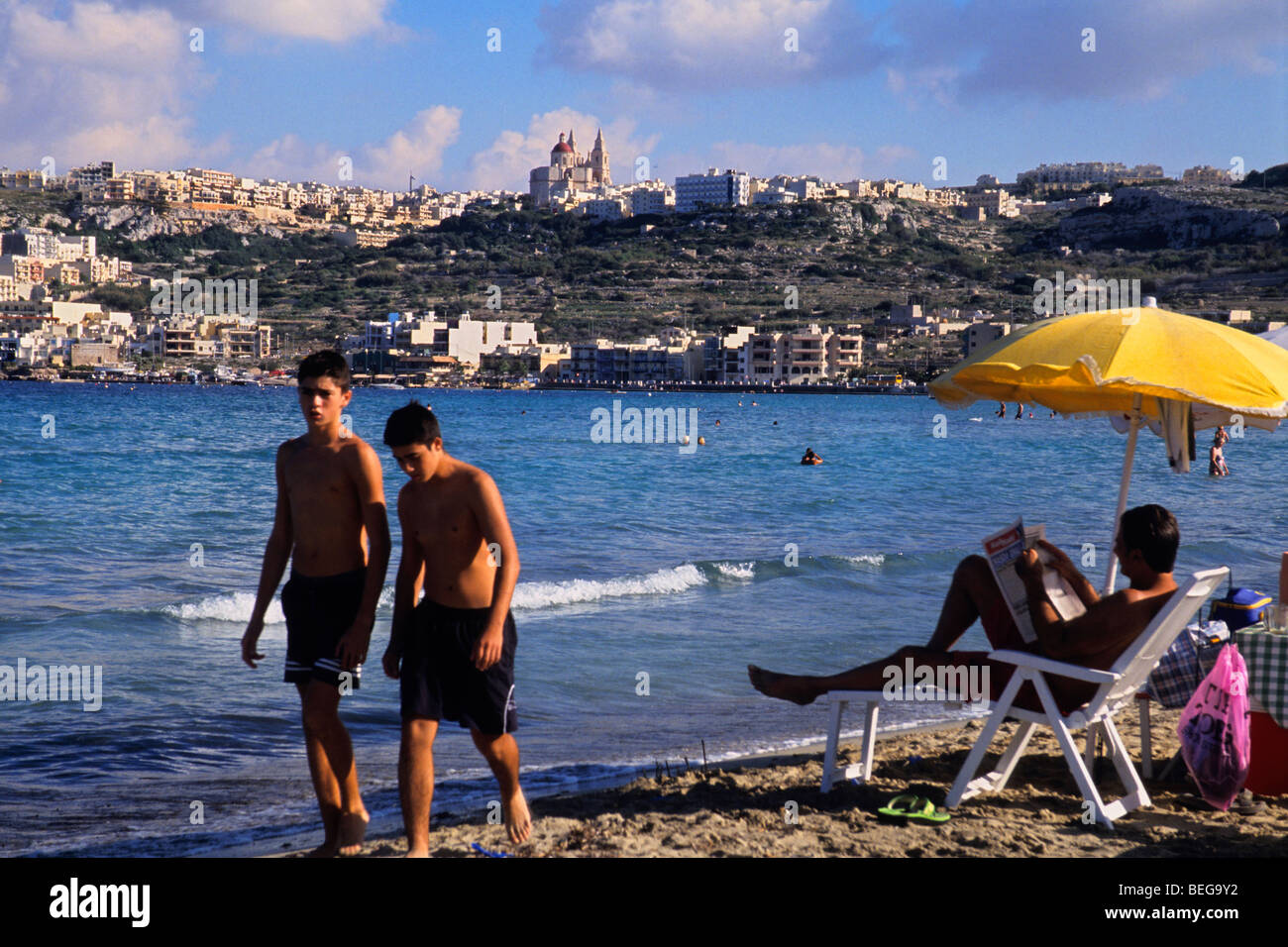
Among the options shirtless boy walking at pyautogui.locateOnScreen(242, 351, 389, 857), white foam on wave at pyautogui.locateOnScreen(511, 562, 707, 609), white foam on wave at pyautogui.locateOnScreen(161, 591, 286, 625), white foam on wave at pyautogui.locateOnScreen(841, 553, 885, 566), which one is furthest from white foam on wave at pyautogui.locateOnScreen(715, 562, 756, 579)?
shirtless boy walking at pyautogui.locateOnScreen(242, 351, 389, 857)

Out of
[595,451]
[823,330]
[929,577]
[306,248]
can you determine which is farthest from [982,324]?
[306,248]

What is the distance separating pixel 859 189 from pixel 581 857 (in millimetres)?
185447

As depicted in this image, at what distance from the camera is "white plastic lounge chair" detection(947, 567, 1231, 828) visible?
13.9 ft

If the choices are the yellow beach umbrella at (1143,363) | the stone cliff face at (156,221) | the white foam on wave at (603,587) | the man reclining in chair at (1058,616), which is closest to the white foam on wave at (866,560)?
the white foam on wave at (603,587)

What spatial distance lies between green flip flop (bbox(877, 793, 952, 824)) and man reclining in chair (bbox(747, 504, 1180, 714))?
1.49ft

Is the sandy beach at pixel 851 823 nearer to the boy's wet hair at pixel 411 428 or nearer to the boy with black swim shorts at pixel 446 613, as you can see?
the boy with black swim shorts at pixel 446 613

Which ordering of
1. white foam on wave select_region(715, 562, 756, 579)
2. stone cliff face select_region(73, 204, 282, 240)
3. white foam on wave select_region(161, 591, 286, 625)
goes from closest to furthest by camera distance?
1. white foam on wave select_region(161, 591, 286, 625)
2. white foam on wave select_region(715, 562, 756, 579)
3. stone cliff face select_region(73, 204, 282, 240)

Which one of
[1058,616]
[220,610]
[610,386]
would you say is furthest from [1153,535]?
[610,386]

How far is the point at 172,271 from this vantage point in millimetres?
148375

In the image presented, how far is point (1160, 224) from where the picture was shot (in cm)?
11775

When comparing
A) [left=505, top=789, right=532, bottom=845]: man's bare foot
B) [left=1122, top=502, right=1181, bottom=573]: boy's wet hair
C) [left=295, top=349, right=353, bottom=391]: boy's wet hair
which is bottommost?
[left=505, top=789, right=532, bottom=845]: man's bare foot

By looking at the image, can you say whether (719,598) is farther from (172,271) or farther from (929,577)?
(172,271)

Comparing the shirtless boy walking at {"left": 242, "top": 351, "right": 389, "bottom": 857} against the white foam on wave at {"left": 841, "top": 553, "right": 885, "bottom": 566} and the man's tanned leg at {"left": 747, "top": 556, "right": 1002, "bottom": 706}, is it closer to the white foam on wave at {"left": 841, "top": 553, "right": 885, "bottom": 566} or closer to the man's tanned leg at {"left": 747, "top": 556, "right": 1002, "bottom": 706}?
the man's tanned leg at {"left": 747, "top": 556, "right": 1002, "bottom": 706}

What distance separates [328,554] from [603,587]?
782cm
